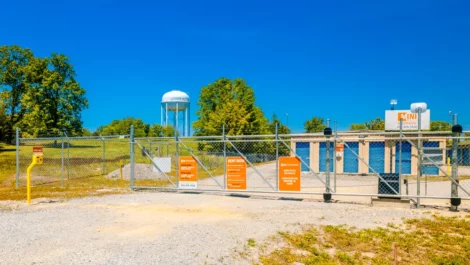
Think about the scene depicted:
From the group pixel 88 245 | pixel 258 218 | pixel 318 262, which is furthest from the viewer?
pixel 258 218

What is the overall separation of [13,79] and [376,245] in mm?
53738

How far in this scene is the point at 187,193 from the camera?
13.8m

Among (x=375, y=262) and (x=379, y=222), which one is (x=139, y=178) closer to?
(x=379, y=222)

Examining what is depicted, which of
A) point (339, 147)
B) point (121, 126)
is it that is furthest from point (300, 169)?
point (121, 126)

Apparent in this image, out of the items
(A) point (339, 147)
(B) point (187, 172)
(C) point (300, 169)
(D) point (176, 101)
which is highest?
(D) point (176, 101)

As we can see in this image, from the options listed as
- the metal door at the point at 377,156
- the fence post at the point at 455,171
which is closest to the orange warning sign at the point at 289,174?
the fence post at the point at 455,171

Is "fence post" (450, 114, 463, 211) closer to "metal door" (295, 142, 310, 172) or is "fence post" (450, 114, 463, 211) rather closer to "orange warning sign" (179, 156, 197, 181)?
"orange warning sign" (179, 156, 197, 181)

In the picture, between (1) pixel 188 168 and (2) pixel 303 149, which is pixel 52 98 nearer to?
(2) pixel 303 149

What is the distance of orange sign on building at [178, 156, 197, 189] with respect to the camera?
43.5 ft

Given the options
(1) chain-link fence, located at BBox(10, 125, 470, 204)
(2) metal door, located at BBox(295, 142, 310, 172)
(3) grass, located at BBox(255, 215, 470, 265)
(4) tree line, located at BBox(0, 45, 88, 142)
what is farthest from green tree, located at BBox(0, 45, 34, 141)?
(3) grass, located at BBox(255, 215, 470, 265)

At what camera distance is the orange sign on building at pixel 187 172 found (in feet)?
43.5

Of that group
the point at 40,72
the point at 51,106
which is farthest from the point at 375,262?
the point at 40,72

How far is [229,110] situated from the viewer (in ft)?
137

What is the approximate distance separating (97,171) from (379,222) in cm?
1923
